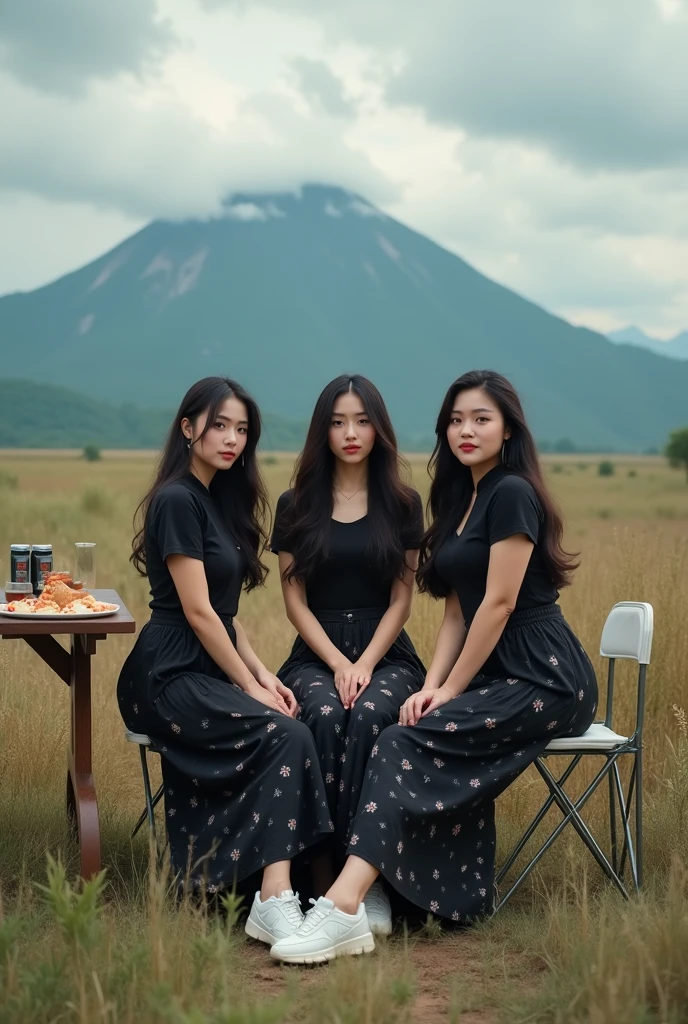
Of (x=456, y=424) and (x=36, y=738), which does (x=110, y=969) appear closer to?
(x=456, y=424)

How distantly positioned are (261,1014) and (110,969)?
1.67 ft

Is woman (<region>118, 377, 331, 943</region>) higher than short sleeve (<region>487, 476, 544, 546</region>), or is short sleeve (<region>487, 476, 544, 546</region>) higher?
short sleeve (<region>487, 476, 544, 546</region>)

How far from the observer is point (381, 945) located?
3156 millimetres

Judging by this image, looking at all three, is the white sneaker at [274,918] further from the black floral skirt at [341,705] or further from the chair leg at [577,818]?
the chair leg at [577,818]

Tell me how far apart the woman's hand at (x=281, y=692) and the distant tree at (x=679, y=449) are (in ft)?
162

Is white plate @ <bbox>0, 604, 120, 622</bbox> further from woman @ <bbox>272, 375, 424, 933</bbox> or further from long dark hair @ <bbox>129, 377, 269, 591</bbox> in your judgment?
woman @ <bbox>272, 375, 424, 933</bbox>

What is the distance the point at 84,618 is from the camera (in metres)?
3.63

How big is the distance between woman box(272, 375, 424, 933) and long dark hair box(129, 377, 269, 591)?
4.5 inches

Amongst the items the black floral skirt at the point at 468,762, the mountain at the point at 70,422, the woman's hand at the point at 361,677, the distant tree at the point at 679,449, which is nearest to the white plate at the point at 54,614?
the woman's hand at the point at 361,677

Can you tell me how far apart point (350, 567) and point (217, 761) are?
821 millimetres

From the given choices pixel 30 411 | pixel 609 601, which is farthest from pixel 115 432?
pixel 609 601

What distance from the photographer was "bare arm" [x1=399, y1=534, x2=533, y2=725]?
3654 mm

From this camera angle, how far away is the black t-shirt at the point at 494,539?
367cm

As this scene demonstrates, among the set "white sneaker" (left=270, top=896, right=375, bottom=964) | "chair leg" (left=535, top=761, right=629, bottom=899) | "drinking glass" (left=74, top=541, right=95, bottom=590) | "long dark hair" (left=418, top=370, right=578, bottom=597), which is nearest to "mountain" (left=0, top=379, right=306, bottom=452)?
"drinking glass" (left=74, top=541, right=95, bottom=590)
